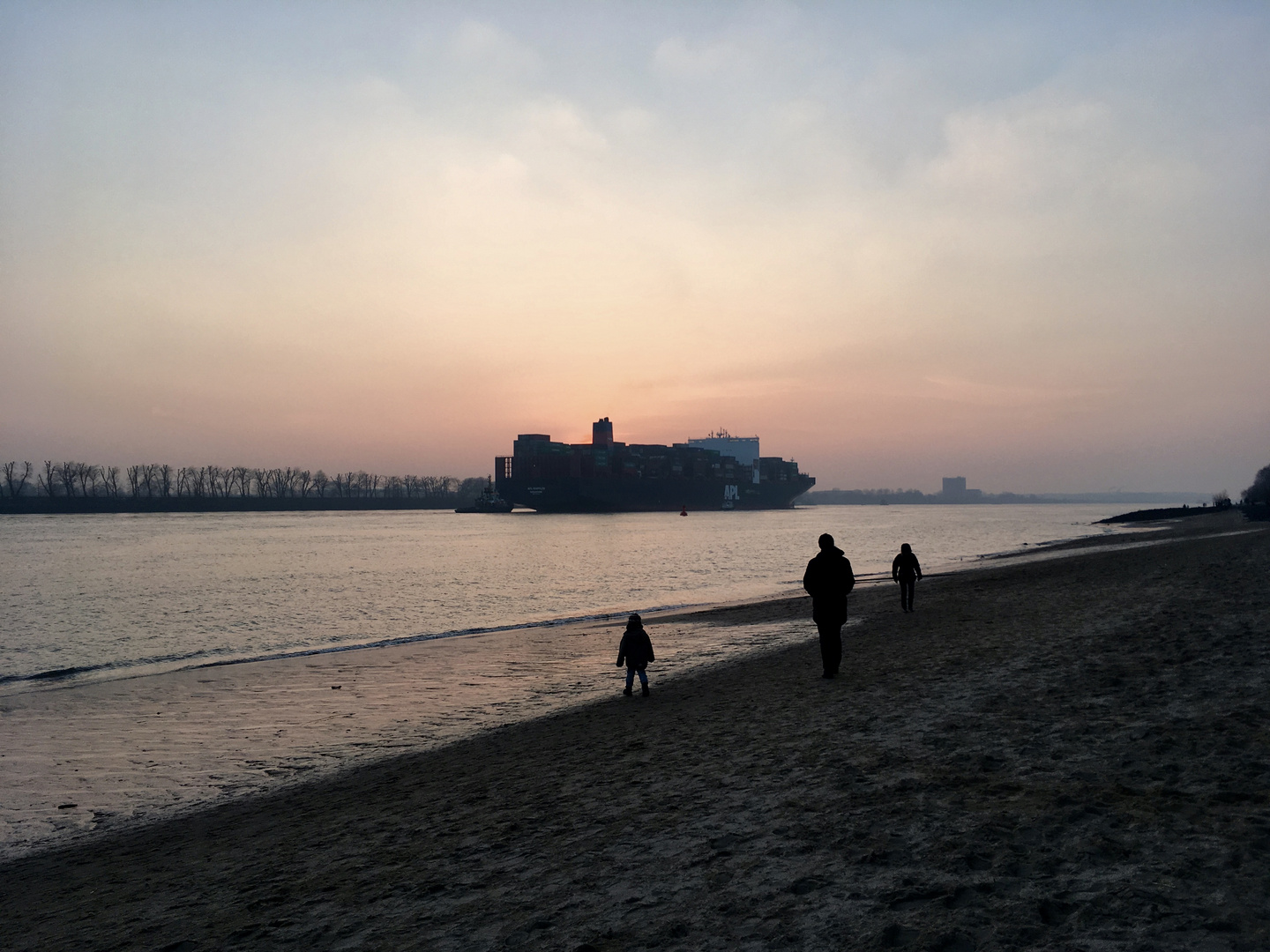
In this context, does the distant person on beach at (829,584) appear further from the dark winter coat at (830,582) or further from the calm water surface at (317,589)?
Result: the calm water surface at (317,589)

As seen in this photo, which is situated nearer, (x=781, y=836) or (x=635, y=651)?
(x=781, y=836)

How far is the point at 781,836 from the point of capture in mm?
5941

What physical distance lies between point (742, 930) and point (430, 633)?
2304cm

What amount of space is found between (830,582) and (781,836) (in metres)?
6.35

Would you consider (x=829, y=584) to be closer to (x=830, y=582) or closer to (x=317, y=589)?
(x=830, y=582)

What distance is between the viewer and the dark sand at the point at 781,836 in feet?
14.9

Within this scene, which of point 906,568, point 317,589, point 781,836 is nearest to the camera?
point 781,836

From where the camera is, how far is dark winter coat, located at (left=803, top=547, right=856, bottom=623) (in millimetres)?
11891

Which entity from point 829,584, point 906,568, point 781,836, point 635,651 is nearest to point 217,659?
point 635,651

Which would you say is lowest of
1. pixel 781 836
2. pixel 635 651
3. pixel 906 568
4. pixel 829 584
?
pixel 635 651

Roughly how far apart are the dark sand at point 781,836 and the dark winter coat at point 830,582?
1238mm

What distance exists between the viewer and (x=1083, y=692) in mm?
9594

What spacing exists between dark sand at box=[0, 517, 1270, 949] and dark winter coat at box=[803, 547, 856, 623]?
124 cm

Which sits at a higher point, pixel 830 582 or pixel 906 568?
pixel 830 582
